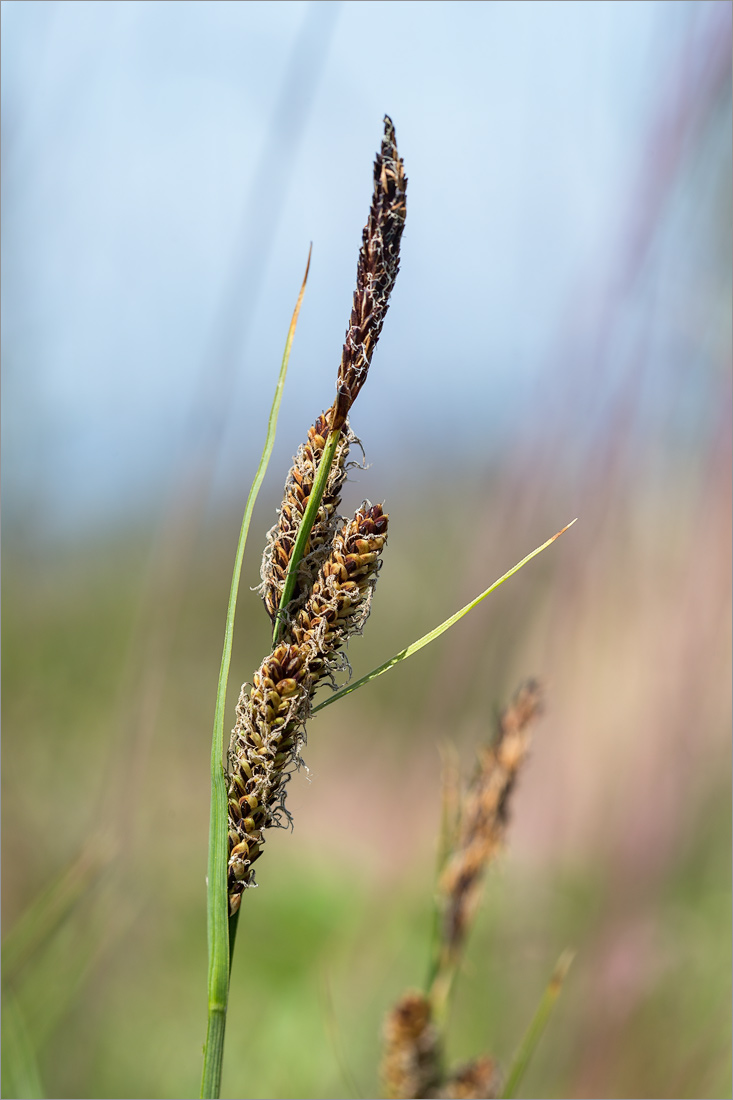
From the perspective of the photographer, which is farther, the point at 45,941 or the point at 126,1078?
the point at 126,1078

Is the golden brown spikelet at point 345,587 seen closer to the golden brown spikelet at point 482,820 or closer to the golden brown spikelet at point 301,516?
the golden brown spikelet at point 301,516

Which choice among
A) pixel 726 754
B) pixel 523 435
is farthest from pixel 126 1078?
pixel 523 435

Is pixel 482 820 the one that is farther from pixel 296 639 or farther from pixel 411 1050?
pixel 296 639

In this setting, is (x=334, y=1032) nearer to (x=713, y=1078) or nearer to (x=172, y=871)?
(x=713, y=1078)

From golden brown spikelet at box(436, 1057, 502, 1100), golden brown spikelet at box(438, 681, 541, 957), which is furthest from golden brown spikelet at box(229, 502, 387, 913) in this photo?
golden brown spikelet at box(436, 1057, 502, 1100)

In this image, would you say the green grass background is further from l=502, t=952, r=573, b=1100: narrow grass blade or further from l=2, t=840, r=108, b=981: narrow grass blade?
l=502, t=952, r=573, b=1100: narrow grass blade

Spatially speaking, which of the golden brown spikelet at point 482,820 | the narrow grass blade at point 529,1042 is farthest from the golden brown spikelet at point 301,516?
the narrow grass blade at point 529,1042

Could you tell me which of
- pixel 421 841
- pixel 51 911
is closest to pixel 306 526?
pixel 51 911
